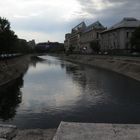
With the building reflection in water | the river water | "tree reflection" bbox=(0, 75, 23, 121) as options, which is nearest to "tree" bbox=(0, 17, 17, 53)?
the building reflection in water

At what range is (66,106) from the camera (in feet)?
95.5

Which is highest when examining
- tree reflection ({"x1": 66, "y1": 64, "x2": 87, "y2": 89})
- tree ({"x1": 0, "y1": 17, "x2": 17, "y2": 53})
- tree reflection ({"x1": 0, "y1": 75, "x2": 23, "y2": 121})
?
tree ({"x1": 0, "y1": 17, "x2": 17, "y2": 53})

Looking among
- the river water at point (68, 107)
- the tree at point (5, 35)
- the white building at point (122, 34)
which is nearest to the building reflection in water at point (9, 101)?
the river water at point (68, 107)

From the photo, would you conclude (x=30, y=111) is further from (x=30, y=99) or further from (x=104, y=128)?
(x=104, y=128)

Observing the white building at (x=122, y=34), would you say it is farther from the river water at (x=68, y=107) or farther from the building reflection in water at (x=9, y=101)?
the river water at (x=68, y=107)

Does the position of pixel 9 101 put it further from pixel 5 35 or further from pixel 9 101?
pixel 5 35

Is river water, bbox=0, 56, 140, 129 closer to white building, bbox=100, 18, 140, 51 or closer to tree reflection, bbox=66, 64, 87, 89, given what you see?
tree reflection, bbox=66, 64, 87, 89

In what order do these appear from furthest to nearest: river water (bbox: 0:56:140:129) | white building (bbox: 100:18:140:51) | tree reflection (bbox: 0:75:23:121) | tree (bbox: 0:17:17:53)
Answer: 1. white building (bbox: 100:18:140:51)
2. tree (bbox: 0:17:17:53)
3. tree reflection (bbox: 0:75:23:121)
4. river water (bbox: 0:56:140:129)

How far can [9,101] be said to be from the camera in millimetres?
33656

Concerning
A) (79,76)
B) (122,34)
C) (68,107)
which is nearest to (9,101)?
(68,107)

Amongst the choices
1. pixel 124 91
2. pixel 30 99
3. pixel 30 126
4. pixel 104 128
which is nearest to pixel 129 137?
pixel 104 128

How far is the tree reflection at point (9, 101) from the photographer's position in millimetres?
26625

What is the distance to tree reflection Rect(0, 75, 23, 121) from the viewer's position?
26.6 m

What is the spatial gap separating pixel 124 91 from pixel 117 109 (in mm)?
12158
